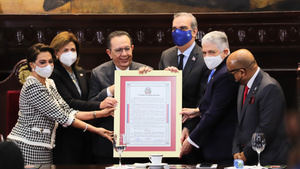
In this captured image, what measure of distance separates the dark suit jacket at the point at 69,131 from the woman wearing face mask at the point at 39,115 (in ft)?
0.57

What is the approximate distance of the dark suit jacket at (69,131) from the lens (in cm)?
448

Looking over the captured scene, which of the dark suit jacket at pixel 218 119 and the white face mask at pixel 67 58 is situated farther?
the white face mask at pixel 67 58

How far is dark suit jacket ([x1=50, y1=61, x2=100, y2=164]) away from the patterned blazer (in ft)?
0.73

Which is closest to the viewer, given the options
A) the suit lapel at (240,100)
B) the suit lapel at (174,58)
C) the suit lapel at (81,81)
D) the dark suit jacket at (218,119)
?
the suit lapel at (240,100)

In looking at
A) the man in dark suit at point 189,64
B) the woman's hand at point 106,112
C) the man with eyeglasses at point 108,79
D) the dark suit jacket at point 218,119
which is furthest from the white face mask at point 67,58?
the dark suit jacket at point 218,119

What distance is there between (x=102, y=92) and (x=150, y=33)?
2.67 m

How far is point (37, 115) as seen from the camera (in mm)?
4223

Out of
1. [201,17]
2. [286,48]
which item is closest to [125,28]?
[201,17]


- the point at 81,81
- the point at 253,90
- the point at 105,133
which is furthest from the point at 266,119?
the point at 81,81

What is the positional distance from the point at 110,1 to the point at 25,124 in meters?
3.45

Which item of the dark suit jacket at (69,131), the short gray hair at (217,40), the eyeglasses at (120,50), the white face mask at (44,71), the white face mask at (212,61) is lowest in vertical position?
the dark suit jacket at (69,131)

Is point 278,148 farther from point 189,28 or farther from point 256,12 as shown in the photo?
point 256,12

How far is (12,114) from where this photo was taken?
5.04m

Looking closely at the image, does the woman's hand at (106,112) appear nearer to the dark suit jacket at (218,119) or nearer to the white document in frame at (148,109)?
the white document in frame at (148,109)
